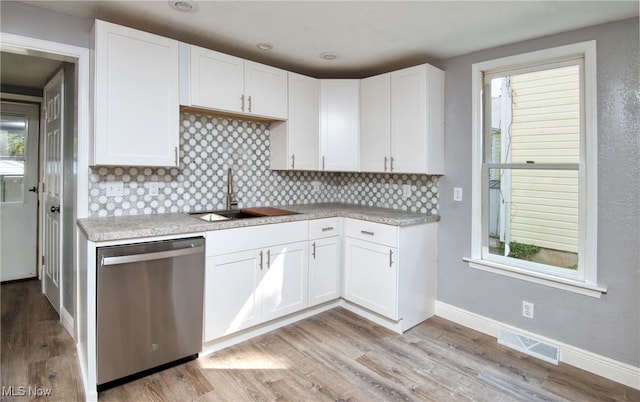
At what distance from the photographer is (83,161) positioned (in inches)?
91.7

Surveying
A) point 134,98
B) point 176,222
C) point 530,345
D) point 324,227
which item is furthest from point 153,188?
point 530,345

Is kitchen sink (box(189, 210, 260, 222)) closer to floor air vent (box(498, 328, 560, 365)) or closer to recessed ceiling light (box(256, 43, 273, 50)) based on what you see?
recessed ceiling light (box(256, 43, 273, 50))

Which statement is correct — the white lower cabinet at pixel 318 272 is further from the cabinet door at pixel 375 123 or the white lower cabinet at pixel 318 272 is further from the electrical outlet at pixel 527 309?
the electrical outlet at pixel 527 309

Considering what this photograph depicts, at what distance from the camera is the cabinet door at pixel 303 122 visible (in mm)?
3139

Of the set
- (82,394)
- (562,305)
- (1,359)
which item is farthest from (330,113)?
(1,359)

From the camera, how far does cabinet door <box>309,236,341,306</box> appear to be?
2.97 meters

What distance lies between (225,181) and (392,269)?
1641 millimetres

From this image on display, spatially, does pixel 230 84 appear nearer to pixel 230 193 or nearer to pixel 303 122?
pixel 303 122

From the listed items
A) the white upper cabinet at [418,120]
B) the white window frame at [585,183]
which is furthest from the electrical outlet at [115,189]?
the white window frame at [585,183]

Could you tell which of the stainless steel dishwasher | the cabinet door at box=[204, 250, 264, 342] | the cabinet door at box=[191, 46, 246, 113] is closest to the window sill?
the cabinet door at box=[204, 250, 264, 342]

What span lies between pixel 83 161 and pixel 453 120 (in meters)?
2.90

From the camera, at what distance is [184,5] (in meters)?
2.07

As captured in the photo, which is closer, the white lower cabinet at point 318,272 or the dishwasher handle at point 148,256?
the dishwasher handle at point 148,256

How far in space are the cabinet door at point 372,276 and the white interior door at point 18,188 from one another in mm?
3662
